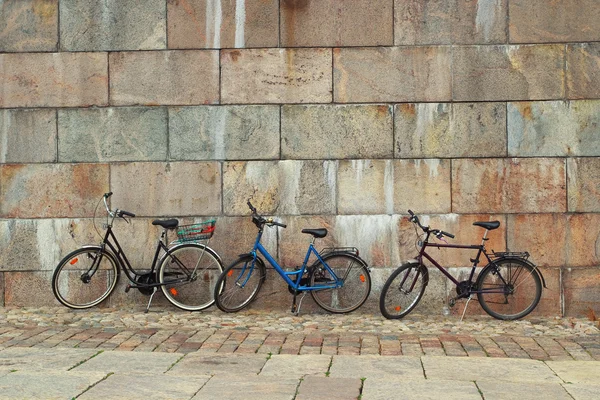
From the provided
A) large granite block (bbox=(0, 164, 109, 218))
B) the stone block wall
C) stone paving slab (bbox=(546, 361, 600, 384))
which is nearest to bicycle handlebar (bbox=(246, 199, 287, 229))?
the stone block wall

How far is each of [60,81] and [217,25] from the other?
1.88 meters

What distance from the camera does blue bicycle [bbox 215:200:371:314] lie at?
921 cm

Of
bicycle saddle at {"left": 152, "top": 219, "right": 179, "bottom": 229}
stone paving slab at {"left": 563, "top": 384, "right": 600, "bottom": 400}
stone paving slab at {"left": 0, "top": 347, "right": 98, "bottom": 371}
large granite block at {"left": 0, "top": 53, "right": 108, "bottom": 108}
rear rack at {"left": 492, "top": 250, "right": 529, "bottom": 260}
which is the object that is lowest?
stone paving slab at {"left": 563, "top": 384, "right": 600, "bottom": 400}

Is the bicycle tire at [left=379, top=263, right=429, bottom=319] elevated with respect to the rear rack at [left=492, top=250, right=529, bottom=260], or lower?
lower

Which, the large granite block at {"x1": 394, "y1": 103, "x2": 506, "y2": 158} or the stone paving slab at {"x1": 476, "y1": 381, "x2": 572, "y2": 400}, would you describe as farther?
the large granite block at {"x1": 394, "y1": 103, "x2": 506, "y2": 158}

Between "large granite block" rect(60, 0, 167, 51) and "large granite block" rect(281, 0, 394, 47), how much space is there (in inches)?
56.5

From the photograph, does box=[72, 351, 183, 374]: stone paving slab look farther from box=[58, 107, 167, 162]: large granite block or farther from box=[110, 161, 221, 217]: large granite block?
box=[58, 107, 167, 162]: large granite block

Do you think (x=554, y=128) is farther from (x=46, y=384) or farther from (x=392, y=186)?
(x=46, y=384)

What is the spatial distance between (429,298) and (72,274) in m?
3.96

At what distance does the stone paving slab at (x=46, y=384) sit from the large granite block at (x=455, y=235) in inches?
171

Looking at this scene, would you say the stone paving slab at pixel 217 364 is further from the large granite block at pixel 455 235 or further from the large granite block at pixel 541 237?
the large granite block at pixel 541 237

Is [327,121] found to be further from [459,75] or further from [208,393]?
[208,393]

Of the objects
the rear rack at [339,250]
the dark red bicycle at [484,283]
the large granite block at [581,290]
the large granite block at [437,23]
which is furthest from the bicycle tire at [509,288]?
the large granite block at [437,23]

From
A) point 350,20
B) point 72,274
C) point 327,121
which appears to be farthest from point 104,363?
point 350,20
